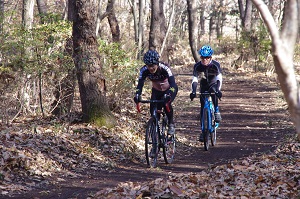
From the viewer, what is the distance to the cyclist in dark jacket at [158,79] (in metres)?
9.30

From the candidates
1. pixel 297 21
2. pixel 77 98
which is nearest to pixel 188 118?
pixel 77 98

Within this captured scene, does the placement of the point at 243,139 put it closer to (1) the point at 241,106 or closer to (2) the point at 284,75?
(1) the point at 241,106

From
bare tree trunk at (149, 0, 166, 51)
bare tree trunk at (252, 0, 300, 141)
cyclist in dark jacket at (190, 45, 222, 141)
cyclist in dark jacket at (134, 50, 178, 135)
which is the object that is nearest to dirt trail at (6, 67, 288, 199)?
cyclist in dark jacket at (190, 45, 222, 141)

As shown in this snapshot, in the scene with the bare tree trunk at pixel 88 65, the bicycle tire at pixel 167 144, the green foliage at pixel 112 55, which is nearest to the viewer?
the bicycle tire at pixel 167 144

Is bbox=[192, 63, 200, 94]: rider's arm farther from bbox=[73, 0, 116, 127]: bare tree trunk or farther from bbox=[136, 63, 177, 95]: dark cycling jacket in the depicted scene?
bbox=[73, 0, 116, 127]: bare tree trunk

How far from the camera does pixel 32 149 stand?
9.04 metres

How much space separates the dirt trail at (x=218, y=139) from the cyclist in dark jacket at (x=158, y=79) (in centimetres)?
110

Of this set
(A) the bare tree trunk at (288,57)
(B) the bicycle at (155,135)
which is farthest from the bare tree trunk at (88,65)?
(A) the bare tree trunk at (288,57)

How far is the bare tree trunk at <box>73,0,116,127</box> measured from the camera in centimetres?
1102

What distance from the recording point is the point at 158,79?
31.9ft

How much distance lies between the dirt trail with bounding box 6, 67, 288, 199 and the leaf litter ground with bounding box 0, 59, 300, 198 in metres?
0.02

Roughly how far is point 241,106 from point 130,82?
276 inches

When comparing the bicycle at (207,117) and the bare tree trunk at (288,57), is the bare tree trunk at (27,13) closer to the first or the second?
the bicycle at (207,117)

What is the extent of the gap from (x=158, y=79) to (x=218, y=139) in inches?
158
